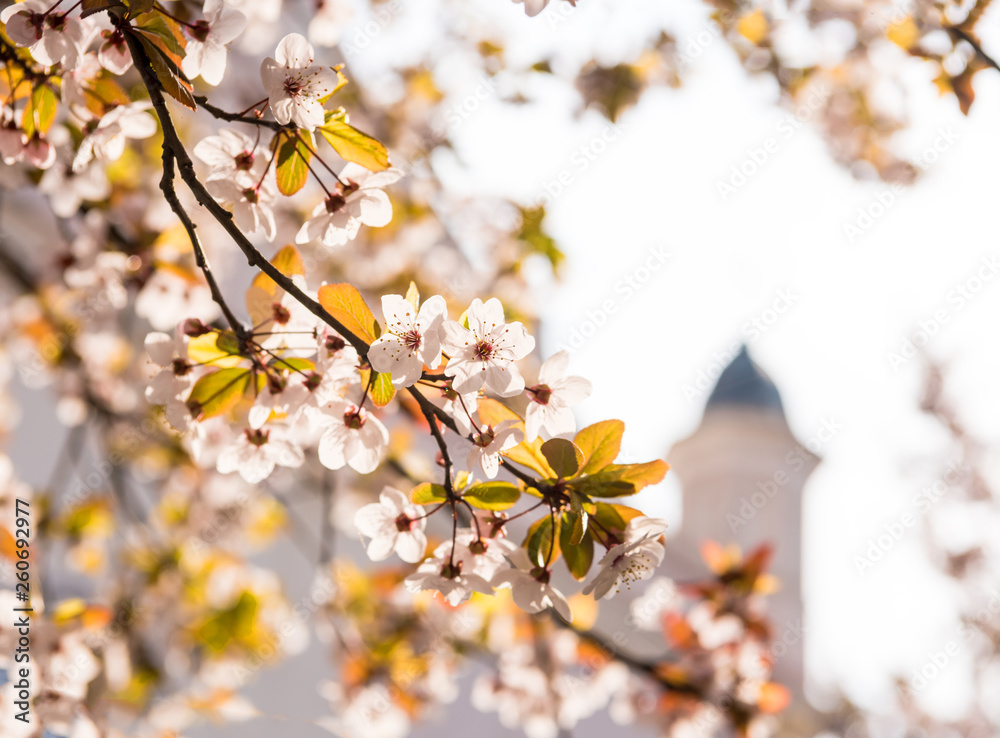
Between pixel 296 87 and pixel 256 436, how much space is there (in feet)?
1.21

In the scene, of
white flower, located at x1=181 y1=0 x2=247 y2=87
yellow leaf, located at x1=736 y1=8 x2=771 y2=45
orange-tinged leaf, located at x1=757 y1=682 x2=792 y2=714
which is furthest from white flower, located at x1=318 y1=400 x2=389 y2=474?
orange-tinged leaf, located at x1=757 y1=682 x2=792 y2=714

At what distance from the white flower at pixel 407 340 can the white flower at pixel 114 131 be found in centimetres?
39

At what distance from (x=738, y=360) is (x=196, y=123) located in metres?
6.23

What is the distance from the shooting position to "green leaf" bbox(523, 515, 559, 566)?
67 cm

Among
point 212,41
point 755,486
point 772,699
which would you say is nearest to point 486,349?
point 212,41

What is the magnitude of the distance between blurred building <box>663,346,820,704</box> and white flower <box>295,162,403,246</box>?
6.53 meters

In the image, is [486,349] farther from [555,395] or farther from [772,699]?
[772,699]

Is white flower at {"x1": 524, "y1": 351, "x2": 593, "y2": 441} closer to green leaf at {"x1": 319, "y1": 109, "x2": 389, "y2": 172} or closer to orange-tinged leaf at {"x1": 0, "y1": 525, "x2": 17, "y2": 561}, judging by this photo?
green leaf at {"x1": 319, "y1": 109, "x2": 389, "y2": 172}

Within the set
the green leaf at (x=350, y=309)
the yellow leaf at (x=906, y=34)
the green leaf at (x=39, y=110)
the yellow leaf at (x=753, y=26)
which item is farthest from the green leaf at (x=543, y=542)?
the yellow leaf at (x=753, y=26)

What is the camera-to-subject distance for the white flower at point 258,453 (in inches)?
31.9

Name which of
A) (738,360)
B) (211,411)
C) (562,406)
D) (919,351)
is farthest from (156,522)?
(738,360)

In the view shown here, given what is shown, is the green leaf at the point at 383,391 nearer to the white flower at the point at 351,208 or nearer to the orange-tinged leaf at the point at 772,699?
the white flower at the point at 351,208

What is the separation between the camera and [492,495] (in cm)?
70

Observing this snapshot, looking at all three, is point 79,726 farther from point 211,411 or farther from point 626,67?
point 626,67
